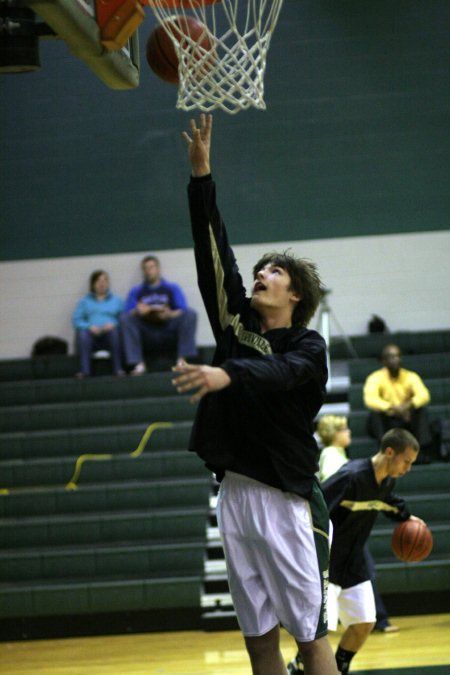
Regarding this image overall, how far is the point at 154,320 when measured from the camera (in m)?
10.7

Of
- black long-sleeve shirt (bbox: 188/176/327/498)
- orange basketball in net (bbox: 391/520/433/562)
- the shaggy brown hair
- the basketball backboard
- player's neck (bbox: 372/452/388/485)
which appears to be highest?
the basketball backboard

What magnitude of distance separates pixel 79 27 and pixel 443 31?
26.9 ft

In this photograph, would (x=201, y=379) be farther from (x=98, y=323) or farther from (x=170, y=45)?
(x=98, y=323)

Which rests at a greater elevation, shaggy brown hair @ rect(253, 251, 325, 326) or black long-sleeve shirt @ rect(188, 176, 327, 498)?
shaggy brown hair @ rect(253, 251, 325, 326)

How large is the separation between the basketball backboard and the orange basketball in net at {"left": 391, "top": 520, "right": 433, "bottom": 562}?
2.68 meters

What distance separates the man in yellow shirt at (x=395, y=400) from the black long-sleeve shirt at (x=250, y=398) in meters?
6.05

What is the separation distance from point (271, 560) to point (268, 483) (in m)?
0.24

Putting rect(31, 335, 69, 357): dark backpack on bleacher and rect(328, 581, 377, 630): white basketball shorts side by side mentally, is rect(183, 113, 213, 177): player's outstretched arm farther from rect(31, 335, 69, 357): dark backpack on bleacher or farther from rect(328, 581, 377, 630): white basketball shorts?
rect(31, 335, 69, 357): dark backpack on bleacher

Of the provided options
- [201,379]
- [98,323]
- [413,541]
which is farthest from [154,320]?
[201,379]

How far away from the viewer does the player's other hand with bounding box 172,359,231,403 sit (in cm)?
274

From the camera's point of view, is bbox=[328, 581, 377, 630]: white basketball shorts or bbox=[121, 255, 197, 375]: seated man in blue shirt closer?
bbox=[328, 581, 377, 630]: white basketball shorts

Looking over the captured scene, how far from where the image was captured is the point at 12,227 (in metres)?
11.4

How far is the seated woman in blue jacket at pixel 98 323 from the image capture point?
10.7m

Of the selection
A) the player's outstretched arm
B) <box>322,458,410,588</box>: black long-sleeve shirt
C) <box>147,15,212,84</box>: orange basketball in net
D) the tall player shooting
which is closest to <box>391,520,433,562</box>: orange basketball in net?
<box>322,458,410,588</box>: black long-sleeve shirt
